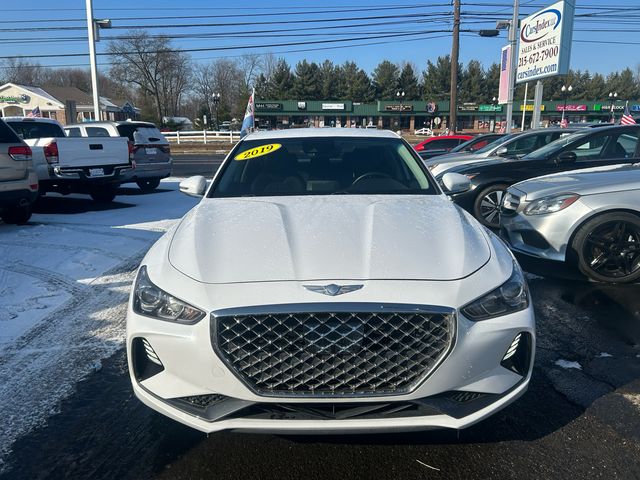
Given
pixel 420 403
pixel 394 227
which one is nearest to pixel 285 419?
pixel 420 403

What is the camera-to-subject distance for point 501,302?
91.6 inches

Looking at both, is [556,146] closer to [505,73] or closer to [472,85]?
[505,73]

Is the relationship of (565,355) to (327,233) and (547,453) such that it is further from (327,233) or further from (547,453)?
(327,233)

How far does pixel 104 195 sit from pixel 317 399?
394 inches

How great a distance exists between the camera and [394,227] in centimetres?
279

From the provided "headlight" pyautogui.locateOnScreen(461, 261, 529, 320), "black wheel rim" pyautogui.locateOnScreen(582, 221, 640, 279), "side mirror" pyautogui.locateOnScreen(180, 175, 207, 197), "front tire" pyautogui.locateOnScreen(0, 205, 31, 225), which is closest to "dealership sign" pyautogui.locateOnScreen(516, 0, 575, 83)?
"black wheel rim" pyautogui.locateOnScreen(582, 221, 640, 279)

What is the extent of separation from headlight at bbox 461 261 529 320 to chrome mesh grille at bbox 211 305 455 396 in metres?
0.15

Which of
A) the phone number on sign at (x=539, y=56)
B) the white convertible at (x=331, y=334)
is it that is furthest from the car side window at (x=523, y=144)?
the phone number on sign at (x=539, y=56)

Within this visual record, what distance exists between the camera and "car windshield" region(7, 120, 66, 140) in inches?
415

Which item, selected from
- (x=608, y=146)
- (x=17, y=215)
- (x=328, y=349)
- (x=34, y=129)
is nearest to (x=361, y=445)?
(x=328, y=349)

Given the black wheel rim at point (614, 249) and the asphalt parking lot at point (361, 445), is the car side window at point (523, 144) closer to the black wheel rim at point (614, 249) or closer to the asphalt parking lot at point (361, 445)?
the black wheel rim at point (614, 249)

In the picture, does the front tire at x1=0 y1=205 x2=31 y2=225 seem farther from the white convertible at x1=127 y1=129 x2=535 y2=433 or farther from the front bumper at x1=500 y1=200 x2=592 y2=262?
the front bumper at x1=500 y1=200 x2=592 y2=262

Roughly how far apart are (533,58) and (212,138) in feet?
91.1

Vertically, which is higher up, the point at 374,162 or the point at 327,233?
the point at 374,162
